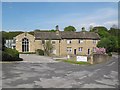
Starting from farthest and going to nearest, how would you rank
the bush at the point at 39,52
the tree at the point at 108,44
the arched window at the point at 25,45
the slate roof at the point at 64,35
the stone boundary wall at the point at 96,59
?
the slate roof at the point at 64,35 < the arched window at the point at 25,45 < the tree at the point at 108,44 < the bush at the point at 39,52 < the stone boundary wall at the point at 96,59

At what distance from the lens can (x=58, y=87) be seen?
50.8ft

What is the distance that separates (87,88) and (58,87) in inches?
73.1

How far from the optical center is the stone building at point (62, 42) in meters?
62.4

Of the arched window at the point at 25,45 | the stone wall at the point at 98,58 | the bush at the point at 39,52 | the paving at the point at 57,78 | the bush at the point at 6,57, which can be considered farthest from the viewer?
the arched window at the point at 25,45

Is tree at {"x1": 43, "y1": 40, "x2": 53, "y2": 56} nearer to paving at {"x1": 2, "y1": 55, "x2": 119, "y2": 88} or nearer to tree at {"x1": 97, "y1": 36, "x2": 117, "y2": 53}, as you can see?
tree at {"x1": 97, "y1": 36, "x2": 117, "y2": 53}

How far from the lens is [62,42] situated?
6381 centimetres

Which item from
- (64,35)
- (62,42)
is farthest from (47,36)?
(64,35)

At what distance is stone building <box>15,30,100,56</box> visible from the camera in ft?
205

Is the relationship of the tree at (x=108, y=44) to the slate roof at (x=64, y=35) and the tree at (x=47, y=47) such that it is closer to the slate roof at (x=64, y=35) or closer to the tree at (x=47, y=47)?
the slate roof at (x=64, y=35)

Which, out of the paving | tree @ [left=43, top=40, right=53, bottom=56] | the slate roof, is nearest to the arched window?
the slate roof

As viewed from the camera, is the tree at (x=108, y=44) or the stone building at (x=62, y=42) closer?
the tree at (x=108, y=44)

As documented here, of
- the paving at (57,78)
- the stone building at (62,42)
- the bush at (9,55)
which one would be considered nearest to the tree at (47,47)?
the stone building at (62,42)

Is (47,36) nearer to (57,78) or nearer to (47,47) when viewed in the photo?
(47,47)

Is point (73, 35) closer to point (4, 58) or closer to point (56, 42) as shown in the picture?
point (56, 42)
